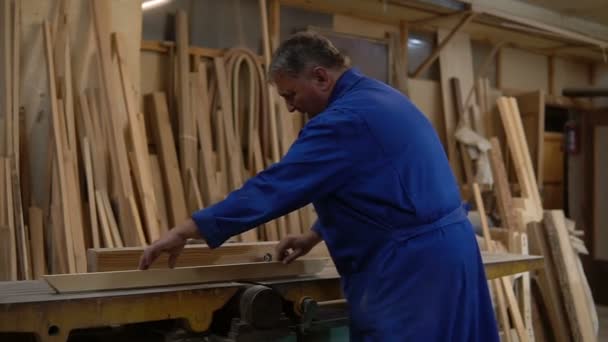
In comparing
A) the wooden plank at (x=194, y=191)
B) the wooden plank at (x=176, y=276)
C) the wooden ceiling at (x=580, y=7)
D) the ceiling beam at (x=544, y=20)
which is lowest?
the wooden plank at (x=176, y=276)

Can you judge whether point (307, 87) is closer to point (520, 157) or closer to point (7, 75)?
point (7, 75)

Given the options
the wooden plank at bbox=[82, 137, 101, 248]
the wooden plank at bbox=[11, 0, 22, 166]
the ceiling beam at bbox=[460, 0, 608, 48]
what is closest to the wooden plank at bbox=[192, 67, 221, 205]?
the wooden plank at bbox=[82, 137, 101, 248]

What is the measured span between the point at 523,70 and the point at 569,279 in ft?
7.66

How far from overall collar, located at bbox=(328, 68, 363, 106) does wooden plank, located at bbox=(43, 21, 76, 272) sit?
141cm

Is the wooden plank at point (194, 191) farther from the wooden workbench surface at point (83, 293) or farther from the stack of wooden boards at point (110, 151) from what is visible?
the wooden workbench surface at point (83, 293)

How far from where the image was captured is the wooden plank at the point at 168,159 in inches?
124

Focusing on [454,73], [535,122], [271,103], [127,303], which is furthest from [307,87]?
[535,122]

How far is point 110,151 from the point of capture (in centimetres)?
284

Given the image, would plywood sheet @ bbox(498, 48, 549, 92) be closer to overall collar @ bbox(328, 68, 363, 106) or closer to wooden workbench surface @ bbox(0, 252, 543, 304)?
wooden workbench surface @ bbox(0, 252, 543, 304)

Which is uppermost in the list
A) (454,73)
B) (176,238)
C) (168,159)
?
(454,73)

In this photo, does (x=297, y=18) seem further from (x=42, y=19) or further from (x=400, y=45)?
(x=42, y=19)

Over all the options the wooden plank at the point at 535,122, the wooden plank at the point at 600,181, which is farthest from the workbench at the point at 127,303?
the wooden plank at the point at 600,181

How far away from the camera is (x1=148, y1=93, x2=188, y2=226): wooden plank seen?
315cm

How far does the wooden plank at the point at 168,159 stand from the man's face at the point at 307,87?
1.57m
